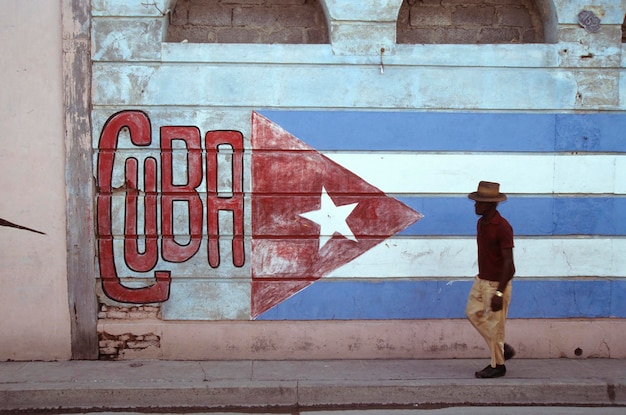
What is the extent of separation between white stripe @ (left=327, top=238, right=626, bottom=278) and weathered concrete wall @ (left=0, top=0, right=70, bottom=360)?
2.62 meters

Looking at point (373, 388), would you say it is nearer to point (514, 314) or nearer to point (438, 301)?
point (438, 301)

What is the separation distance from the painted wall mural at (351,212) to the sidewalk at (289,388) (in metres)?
0.72

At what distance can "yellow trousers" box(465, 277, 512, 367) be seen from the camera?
5.64 metres

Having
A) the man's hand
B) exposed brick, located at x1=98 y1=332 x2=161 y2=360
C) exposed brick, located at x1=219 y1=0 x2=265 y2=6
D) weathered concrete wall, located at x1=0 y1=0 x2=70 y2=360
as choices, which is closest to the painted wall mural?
exposed brick, located at x1=98 y1=332 x2=161 y2=360

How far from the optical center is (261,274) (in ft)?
21.1

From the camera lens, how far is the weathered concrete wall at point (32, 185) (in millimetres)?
6180

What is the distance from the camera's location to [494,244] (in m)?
5.61

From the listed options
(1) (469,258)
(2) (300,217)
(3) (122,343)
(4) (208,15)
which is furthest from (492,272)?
(4) (208,15)

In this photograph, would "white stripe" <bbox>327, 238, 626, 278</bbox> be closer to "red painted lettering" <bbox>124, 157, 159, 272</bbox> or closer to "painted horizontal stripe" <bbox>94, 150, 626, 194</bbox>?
"painted horizontal stripe" <bbox>94, 150, 626, 194</bbox>

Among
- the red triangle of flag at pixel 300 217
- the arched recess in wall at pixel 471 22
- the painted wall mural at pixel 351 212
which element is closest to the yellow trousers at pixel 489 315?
the painted wall mural at pixel 351 212

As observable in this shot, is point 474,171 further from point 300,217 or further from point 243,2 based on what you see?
point 243,2

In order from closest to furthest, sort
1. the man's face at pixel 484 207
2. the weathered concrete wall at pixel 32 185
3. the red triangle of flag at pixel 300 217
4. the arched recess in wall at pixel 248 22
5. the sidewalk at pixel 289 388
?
the sidewalk at pixel 289 388, the man's face at pixel 484 207, the weathered concrete wall at pixel 32 185, the red triangle of flag at pixel 300 217, the arched recess in wall at pixel 248 22

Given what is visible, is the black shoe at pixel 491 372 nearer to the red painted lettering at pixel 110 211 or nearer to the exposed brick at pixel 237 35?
the red painted lettering at pixel 110 211

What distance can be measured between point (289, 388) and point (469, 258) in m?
2.14
